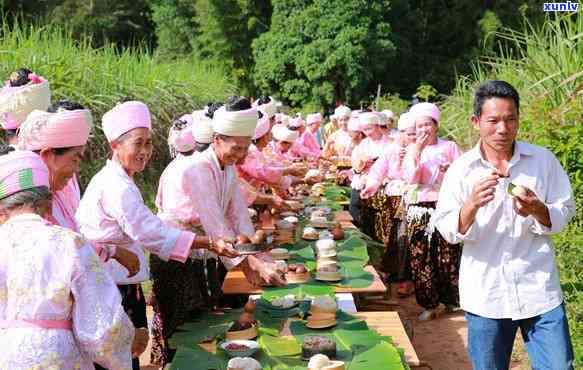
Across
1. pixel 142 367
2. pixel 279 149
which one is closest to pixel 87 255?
pixel 142 367

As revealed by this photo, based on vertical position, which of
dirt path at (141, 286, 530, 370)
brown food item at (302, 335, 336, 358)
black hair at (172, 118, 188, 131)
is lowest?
dirt path at (141, 286, 530, 370)

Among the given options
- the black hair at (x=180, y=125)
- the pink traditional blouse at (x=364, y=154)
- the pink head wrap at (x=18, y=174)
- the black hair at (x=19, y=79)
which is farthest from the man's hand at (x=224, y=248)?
the pink traditional blouse at (x=364, y=154)

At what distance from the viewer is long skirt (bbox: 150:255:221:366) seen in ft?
11.4

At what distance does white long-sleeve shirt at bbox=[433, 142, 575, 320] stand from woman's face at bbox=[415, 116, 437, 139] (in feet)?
8.91

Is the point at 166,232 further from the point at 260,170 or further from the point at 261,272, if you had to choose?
the point at 260,170

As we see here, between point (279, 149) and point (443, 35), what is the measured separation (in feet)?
55.8

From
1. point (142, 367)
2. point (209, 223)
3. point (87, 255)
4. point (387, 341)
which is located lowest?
point (142, 367)

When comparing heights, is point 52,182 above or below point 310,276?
above

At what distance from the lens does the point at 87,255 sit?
186cm

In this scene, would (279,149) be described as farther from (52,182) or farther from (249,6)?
(249,6)

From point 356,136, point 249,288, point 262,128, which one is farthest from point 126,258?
point 356,136

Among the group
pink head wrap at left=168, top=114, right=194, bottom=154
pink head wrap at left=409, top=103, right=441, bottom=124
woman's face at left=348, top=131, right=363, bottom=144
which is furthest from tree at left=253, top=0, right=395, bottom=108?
pink head wrap at left=168, top=114, right=194, bottom=154

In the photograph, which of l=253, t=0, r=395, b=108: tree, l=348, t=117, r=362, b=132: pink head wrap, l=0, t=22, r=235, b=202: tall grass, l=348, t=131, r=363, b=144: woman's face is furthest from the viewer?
l=253, t=0, r=395, b=108: tree

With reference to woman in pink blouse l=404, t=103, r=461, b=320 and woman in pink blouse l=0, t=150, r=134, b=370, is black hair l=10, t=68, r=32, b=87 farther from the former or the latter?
woman in pink blouse l=404, t=103, r=461, b=320
